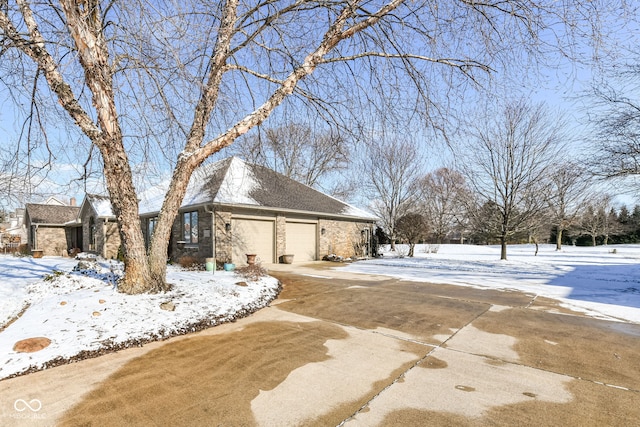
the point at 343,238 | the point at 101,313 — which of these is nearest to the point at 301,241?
the point at 343,238

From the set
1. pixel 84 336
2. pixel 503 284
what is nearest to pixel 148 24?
pixel 84 336

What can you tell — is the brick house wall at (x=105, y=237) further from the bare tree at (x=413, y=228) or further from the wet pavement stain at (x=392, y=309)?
the bare tree at (x=413, y=228)

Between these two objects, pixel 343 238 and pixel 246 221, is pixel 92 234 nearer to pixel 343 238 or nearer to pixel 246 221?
pixel 246 221

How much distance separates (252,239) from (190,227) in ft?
8.92

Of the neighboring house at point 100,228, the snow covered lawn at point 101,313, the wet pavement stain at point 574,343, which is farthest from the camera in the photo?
the neighboring house at point 100,228

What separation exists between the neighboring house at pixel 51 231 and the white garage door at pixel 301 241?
16531 millimetres

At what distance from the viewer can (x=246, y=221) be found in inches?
523

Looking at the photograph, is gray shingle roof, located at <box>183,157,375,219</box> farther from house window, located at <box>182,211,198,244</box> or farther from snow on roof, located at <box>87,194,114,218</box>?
snow on roof, located at <box>87,194,114,218</box>

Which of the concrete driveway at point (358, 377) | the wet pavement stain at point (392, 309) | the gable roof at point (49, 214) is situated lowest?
the wet pavement stain at point (392, 309)

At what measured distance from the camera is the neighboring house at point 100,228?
1711 cm

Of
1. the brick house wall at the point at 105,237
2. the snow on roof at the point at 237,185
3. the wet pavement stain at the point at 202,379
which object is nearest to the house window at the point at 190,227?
the snow on roof at the point at 237,185

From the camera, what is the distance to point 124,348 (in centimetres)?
396

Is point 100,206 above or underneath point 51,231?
above

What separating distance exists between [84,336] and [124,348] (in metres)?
0.57
